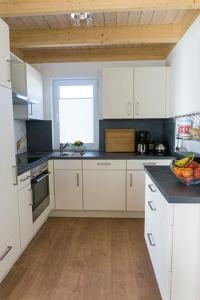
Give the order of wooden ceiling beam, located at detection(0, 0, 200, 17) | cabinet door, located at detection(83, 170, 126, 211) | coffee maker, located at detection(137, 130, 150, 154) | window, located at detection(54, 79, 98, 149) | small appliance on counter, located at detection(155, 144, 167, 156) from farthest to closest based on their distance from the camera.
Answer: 1. window, located at detection(54, 79, 98, 149)
2. coffee maker, located at detection(137, 130, 150, 154)
3. small appliance on counter, located at detection(155, 144, 167, 156)
4. cabinet door, located at detection(83, 170, 126, 211)
5. wooden ceiling beam, located at detection(0, 0, 200, 17)

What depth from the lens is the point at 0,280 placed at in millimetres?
1846

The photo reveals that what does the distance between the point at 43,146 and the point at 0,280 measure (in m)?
2.15

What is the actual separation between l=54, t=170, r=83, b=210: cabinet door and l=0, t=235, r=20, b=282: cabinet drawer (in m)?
1.08

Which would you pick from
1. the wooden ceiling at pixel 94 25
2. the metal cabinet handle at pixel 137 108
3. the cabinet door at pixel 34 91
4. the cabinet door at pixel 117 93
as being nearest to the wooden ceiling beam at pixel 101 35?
the wooden ceiling at pixel 94 25

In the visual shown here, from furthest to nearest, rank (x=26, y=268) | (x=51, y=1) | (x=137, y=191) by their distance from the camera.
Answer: (x=137, y=191)
(x=26, y=268)
(x=51, y=1)

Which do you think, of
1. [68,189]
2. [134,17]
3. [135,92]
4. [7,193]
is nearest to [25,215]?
[7,193]

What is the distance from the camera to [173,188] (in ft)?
5.04

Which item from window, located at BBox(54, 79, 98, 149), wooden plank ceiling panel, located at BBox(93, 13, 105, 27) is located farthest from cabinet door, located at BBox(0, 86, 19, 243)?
window, located at BBox(54, 79, 98, 149)

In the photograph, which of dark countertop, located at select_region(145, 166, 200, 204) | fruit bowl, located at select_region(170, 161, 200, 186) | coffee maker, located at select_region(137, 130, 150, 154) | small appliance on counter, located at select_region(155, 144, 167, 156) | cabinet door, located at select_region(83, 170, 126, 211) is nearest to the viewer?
dark countertop, located at select_region(145, 166, 200, 204)

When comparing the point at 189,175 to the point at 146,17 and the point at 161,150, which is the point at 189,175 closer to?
the point at 161,150

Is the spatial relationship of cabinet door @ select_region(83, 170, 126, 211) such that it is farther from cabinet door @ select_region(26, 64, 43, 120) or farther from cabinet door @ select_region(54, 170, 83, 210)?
cabinet door @ select_region(26, 64, 43, 120)

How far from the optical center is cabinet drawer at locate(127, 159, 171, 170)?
9.86ft

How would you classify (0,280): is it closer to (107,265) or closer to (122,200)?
(107,265)

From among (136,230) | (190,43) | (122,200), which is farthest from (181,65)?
(136,230)
